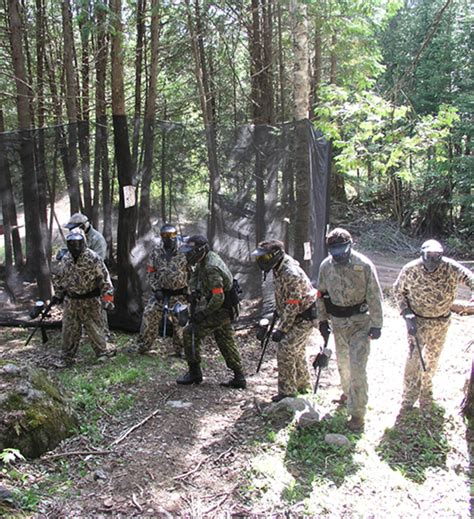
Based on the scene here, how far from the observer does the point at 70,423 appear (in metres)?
4.50

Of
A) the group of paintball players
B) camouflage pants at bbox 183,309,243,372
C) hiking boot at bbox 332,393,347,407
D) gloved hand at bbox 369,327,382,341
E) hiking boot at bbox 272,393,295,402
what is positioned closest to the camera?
gloved hand at bbox 369,327,382,341

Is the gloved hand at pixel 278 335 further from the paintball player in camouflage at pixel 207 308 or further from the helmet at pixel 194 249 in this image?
the helmet at pixel 194 249

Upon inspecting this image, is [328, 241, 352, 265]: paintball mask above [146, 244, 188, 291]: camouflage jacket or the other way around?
above

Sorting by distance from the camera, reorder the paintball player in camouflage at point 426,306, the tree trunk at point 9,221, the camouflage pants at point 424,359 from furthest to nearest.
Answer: the tree trunk at point 9,221, the camouflage pants at point 424,359, the paintball player in camouflage at point 426,306

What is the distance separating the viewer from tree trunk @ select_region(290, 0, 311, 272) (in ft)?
25.7

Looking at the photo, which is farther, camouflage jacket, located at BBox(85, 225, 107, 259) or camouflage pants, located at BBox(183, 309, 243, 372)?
camouflage jacket, located at BBox(85, 225, 107, 259)

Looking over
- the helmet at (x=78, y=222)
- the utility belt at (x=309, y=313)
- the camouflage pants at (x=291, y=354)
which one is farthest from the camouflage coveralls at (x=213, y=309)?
the helmet at (x=78, y=222)

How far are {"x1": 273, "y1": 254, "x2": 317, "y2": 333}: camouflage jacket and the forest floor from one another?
3.23ft

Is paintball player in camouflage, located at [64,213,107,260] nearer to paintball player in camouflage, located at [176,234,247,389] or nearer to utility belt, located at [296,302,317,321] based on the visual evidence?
paintball player in camouflage, located at [176,234,247,389]

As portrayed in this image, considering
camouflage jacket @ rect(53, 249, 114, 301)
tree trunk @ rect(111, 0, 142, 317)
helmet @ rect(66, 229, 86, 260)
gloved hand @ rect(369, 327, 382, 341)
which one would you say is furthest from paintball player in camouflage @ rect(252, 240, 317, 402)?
tree trunk @ rect(111, 0, 142, 317)

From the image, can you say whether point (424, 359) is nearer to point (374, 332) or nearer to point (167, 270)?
point (374, 332)

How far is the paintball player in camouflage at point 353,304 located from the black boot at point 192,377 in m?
1.78

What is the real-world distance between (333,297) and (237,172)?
330 cm

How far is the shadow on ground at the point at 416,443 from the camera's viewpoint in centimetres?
443
